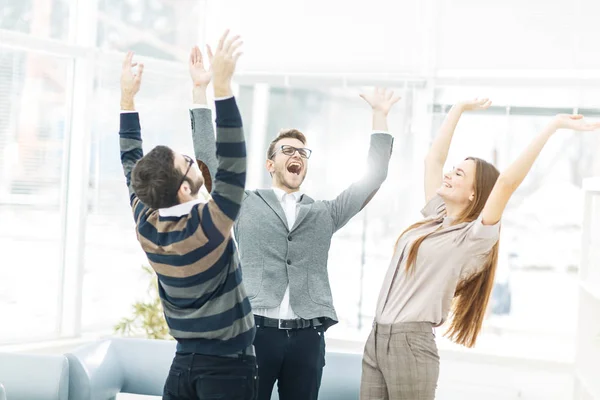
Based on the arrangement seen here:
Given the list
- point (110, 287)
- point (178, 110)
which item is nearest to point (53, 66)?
point (178, 110)

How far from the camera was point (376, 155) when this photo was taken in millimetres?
2453

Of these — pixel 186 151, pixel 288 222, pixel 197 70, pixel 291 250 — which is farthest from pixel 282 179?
pixel 186 151

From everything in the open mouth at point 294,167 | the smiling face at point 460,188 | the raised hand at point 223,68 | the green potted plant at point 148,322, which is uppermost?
the raised hand at point 223,68

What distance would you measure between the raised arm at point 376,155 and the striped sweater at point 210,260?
0.74 metres

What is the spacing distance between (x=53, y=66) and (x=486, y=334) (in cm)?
294

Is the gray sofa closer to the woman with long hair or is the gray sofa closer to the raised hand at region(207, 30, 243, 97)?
the woman with long hair

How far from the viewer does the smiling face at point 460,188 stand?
2287mm

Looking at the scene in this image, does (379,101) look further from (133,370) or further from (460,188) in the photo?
(133,370)

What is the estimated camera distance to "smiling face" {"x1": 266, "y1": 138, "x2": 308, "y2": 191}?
2547 millimetres

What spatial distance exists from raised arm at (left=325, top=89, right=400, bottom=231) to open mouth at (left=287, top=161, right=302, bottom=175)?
0.63 ft

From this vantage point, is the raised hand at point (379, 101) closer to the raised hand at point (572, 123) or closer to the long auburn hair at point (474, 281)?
the long auburn hair at point (474, 281)

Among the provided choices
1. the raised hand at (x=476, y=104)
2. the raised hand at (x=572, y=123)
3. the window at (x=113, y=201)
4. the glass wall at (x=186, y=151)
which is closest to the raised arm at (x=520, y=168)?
the raised hand at (x=572, y=123)

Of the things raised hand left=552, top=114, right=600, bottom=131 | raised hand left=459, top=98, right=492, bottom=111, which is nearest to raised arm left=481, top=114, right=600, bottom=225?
raised hand left=552, top=114, right=600, bottom=131

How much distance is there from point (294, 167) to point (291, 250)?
11.8 inches
